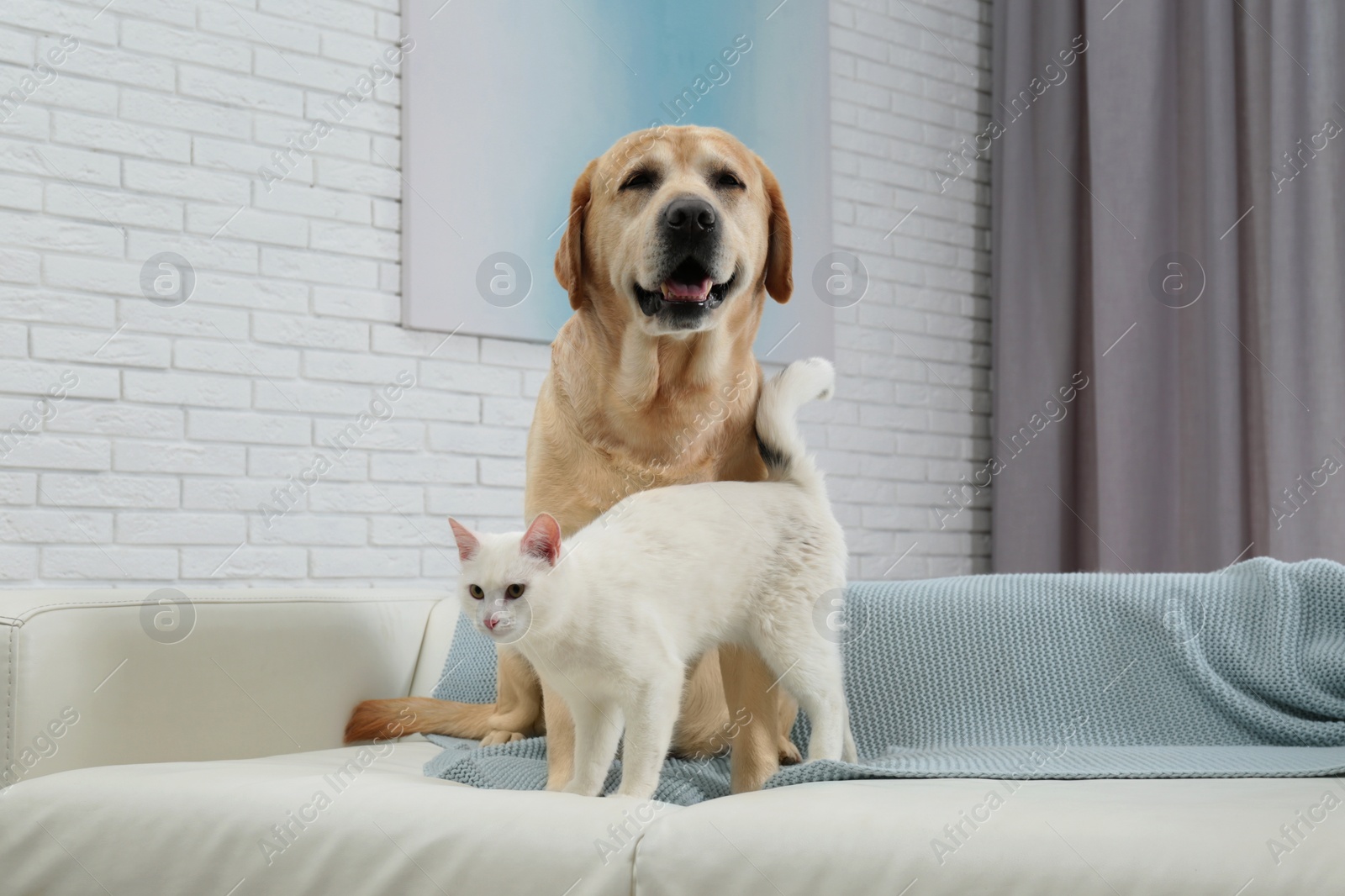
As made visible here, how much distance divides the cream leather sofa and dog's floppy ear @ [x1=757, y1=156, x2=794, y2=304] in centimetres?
55

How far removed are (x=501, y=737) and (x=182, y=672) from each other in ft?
1.28

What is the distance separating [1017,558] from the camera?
131 inches

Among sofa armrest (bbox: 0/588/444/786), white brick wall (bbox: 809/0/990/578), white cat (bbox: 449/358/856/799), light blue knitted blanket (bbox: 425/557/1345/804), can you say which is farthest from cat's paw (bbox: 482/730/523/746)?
white brick wall (bbox: 809/0/990/578)

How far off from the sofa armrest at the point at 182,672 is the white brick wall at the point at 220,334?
72cm

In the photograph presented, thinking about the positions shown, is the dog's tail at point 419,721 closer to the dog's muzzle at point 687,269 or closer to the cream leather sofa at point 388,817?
the cream leather sofa at point 388,817

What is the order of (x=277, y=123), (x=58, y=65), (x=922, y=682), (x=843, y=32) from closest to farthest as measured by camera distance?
(x=922, y=682) < (x=58, y=65) < (x=277, y=123) < (x=843, y=32)

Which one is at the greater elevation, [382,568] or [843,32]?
[843,32]

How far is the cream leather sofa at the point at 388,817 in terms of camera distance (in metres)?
0.80

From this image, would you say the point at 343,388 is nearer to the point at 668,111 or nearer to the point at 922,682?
the point at 668,111

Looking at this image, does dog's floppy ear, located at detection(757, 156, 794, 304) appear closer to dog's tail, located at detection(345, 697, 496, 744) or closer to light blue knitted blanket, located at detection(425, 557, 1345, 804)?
light blue knitted blanket, located at detection(425, 557, 1345, 804)

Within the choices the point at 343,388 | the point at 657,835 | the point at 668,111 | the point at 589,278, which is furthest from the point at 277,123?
the point at 657,835

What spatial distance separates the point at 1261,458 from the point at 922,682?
1.83 metres

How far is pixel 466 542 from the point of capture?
3.37 feet

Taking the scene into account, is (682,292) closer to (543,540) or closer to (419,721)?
(543,540)
